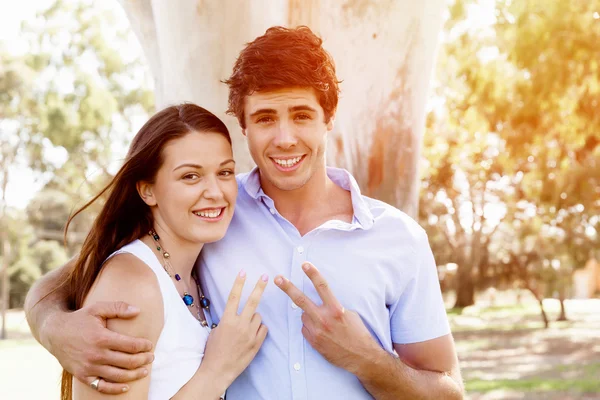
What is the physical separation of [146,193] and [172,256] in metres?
0.22

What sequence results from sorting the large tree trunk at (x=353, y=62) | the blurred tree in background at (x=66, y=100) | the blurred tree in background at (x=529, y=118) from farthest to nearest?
the blurred tree in background at (x=66, y=100), the blurred tree in background at (x=529, y=118), the large tree trunk at (x=353, y=62)

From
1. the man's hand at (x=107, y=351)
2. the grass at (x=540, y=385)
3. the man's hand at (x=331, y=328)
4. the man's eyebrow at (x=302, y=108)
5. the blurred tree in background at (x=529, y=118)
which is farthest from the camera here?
the grass at (x=540, y=385)

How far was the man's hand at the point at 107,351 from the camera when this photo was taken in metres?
1.89

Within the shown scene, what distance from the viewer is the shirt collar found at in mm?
2395

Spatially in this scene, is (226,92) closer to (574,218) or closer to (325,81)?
(325,81)

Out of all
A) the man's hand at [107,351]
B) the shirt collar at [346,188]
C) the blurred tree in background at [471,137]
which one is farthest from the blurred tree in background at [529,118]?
the man's hand at [107,351]

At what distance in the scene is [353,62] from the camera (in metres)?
3.24

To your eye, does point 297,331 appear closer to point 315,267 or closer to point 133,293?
point 315,267

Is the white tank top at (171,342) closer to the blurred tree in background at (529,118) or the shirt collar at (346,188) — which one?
the shirt collar at (346,188)

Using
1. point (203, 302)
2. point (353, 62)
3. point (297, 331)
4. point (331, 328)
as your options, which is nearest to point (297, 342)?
point (297, 331)

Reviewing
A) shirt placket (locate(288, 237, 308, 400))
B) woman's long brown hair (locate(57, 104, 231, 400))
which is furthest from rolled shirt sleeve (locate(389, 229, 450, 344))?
woman's long brown hair (locate(57, 104, 231, 400))

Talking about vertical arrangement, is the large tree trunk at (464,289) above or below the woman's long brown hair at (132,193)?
below

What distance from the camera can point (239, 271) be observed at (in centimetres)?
232

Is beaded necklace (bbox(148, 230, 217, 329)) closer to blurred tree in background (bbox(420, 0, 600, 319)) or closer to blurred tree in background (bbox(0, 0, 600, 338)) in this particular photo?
blurred tree in background (bbox(0, 0, 600, 338))
